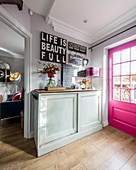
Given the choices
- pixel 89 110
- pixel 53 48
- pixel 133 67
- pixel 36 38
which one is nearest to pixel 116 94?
pixel 133 67

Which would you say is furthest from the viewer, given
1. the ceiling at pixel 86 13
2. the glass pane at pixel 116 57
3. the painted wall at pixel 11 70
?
the painted wall at pixel 11 70

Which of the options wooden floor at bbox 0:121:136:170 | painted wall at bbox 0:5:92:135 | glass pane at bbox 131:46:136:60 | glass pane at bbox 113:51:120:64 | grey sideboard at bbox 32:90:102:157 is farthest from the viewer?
glass pane at bbox 113:51:120:64

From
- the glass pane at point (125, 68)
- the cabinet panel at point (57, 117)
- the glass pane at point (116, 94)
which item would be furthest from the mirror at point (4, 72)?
the glass pane at point (125, 68)

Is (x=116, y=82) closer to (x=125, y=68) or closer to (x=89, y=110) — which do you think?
(x=125, y=68)

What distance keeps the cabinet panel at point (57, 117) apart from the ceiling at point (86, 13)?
1.72 meters

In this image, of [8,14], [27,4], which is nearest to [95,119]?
[8,14]

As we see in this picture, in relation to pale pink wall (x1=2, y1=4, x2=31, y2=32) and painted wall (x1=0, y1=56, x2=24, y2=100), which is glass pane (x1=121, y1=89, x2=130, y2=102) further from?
painted wall (x1=0, y1=56, x2=24, y2=100)

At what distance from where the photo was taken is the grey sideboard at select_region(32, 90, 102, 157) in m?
1.29

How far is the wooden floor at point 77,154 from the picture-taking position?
1.12 metres

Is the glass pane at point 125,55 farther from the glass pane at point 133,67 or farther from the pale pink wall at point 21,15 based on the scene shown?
the pale pink wall at point 21,15

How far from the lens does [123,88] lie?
200cm

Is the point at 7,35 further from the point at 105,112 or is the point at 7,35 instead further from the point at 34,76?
the point at 105,112

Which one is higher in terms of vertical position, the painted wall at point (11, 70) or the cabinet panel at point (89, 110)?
the painted wall at point (11, 70)

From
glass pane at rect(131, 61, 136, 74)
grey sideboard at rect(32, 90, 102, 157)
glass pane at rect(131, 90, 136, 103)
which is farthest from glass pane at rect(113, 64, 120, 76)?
grey sideboard at rect(32, 90, 102, 157)
